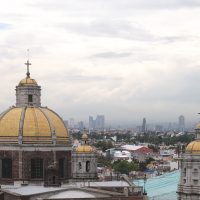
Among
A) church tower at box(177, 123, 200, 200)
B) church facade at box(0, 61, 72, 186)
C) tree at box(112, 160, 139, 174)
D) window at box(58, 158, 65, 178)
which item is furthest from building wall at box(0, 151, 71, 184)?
tree at box(112, 160, 139, 174)

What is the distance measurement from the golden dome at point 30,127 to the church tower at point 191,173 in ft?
38.9

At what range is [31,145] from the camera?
1736 inches

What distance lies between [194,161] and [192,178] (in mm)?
1233

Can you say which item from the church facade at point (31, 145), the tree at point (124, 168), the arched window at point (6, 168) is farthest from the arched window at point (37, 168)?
the tree at point (124, 168)

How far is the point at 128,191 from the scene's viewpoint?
156 feet

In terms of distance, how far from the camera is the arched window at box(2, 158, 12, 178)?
44219mm

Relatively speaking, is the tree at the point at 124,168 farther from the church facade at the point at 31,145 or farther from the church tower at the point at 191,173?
the church facade at the point at 31,145

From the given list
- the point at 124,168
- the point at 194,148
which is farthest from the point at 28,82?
the point at 124,168

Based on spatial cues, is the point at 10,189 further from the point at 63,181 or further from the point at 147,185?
the point at 147,185

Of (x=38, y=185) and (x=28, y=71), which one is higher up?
(x=28, y=71)

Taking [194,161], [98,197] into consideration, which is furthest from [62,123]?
[194,161]

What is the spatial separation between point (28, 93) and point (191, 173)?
1413 cm

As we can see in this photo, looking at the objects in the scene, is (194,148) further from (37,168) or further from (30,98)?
(37,168)

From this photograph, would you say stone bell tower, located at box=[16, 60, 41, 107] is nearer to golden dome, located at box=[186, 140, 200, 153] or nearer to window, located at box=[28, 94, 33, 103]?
window, located at box=[28, 94, 33, 103]
